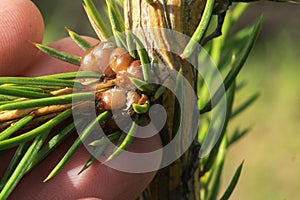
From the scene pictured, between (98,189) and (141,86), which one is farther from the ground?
A: (141,86)

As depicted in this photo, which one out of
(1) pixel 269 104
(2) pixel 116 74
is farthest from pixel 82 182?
(1) pixel 269 104

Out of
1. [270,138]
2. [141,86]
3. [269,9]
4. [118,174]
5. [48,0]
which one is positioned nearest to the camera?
[141,86]

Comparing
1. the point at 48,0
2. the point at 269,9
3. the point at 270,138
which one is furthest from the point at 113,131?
the point at 269,9

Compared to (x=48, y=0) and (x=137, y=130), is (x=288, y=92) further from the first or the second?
(x=137, y=130)

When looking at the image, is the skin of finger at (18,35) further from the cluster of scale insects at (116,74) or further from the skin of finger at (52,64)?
the cluster of scale insects at (116,74)

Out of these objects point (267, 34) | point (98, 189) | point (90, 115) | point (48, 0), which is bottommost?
point (267, 34)

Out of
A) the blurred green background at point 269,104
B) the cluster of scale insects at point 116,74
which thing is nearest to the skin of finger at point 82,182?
the cluster of scale insects at point 116,74
